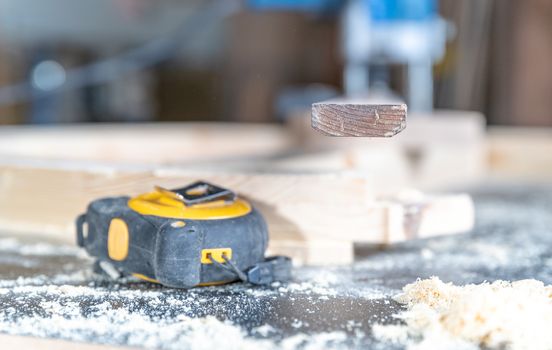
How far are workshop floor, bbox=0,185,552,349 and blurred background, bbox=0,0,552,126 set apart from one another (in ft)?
6.12

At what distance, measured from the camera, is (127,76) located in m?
4.78

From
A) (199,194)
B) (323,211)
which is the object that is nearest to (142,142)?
(323,211)

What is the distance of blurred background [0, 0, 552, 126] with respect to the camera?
3.34m

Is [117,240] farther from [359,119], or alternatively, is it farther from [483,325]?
[483,325]

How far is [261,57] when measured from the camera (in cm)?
489

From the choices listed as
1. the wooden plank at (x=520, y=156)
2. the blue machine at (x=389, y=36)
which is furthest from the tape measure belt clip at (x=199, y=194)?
the blue machine at (x=389, y=36)

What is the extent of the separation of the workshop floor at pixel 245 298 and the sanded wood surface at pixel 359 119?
22 centimetres

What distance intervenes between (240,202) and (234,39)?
4.00m

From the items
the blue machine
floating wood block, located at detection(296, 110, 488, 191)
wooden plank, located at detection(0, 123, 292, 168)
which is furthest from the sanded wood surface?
the blue machine

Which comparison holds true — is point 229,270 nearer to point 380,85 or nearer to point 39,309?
point 39,309

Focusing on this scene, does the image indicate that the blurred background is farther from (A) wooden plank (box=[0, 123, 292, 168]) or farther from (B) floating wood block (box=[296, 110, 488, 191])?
(A) wooden plank (box=[0, 123, 292, 168])

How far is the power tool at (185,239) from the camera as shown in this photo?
3.12 feet

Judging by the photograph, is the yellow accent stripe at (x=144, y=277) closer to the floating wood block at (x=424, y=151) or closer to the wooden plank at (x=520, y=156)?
the floating wood block at (x=424, y=151)

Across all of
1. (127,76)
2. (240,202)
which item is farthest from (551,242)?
(127,76)
